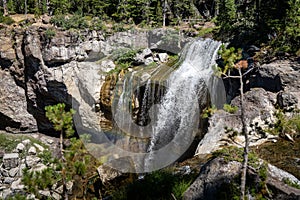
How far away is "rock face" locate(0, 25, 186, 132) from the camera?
19938mm

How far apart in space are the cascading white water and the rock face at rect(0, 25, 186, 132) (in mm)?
5102

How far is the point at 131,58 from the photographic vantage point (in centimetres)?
1984

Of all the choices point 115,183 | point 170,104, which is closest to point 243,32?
point 170,104

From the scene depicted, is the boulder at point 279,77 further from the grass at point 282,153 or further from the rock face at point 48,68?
the rock face at point 48,68

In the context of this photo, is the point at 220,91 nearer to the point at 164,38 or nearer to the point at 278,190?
the point at 164,38

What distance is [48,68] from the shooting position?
66.4ft

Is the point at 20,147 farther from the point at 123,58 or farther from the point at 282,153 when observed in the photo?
the point at 282,153

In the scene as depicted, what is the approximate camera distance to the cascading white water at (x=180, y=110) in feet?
48.1

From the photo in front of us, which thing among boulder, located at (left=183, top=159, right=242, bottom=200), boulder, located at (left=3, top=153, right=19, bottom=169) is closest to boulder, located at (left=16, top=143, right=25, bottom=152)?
boulder, located at (left=3, top=153, right=19, bottom=169)

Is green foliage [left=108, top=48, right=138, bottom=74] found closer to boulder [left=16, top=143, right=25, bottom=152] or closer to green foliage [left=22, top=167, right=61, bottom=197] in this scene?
boulder [left=16, top=143, right=25, bottom=152]

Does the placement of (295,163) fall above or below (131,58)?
below

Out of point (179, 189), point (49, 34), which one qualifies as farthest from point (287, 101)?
point (49, 34)

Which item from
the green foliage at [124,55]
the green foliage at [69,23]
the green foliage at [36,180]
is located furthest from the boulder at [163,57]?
the green foliage at [36,180]

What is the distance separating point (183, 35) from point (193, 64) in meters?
6.09
